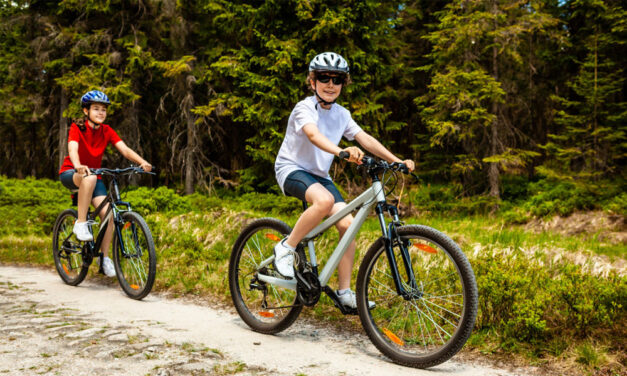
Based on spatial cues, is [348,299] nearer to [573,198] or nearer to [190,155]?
[573,198]

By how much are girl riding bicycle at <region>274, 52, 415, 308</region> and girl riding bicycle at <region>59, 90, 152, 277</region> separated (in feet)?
8.29

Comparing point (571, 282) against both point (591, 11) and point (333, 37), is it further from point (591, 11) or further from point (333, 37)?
point (591, 11)

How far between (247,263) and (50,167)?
23671mm

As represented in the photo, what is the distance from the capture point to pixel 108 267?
20.1 ft

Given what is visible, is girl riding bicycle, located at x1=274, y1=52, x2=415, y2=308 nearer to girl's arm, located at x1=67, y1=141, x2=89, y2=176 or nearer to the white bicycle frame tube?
the white bicycle frame tube

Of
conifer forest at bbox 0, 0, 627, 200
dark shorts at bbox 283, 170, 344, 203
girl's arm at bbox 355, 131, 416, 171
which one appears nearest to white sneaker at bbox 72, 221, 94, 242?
dark shorts at bbox 283, 170, 344, 203

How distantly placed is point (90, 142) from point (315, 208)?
146 inches

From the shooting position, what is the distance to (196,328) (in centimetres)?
441

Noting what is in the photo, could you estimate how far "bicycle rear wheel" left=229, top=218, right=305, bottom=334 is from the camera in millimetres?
4488

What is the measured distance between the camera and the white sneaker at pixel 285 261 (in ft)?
13.7

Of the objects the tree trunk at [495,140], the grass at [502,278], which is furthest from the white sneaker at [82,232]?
the tree trunk at [495,140]

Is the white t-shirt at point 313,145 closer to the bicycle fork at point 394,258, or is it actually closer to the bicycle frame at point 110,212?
the bicycle fork at point 394,258

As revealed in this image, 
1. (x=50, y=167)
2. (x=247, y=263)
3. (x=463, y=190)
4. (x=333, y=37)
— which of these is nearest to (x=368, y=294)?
(x=247, y=263)

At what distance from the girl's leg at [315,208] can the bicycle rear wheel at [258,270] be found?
0.33m
